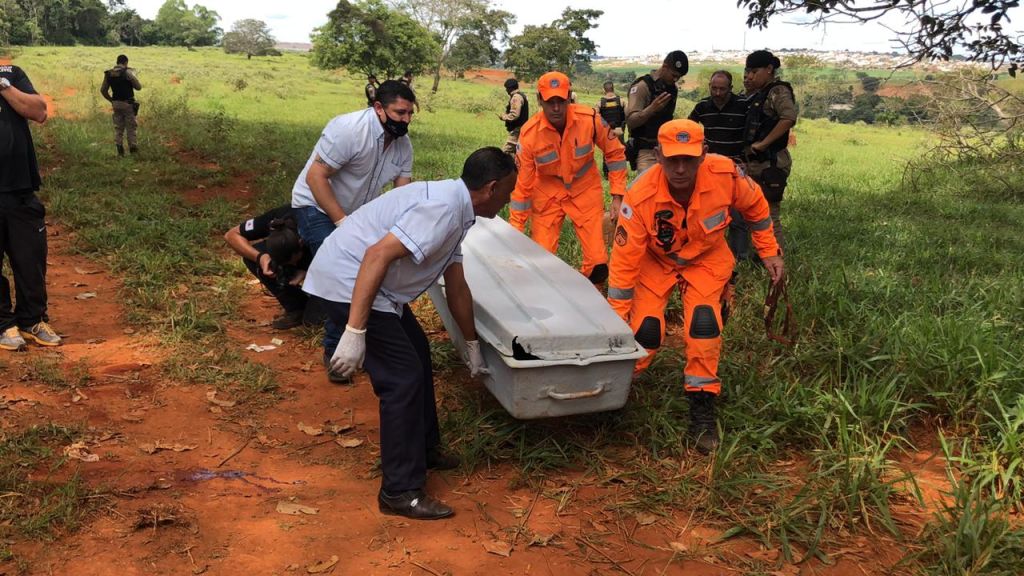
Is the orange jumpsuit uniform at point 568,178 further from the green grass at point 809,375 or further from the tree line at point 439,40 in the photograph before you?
the tree line at point 439,40

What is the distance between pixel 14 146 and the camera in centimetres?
411

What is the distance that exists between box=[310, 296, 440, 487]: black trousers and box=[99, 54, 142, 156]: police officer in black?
9.30 m

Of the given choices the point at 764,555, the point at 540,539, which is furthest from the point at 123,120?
the point at 764,555

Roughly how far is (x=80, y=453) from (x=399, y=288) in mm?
1665

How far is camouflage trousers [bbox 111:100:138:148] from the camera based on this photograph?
10445 millimetres

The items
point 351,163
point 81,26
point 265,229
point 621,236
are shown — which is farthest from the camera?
point 81,26

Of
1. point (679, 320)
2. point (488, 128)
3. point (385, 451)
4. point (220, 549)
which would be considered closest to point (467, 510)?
point (385, 451)

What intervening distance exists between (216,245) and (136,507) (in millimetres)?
4248

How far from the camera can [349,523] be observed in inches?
112

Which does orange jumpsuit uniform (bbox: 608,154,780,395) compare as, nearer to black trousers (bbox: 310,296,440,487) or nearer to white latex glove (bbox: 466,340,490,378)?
white latex glove (bbox: 466,340,490,378)

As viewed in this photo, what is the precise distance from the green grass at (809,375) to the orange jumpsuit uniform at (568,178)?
105 centimetres

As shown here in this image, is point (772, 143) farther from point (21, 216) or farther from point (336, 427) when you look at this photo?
point (21, 216)

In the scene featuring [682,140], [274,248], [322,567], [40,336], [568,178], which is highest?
[682,140]

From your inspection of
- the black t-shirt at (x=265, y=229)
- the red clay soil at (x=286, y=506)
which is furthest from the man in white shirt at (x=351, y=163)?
the red clay soil at (x=286, y=506)
